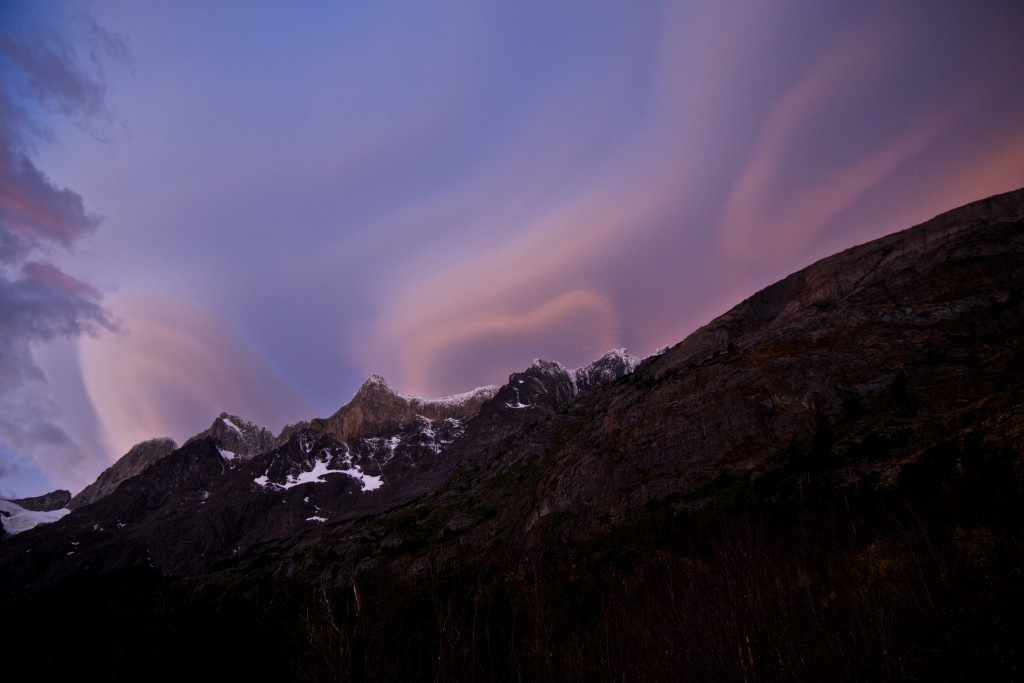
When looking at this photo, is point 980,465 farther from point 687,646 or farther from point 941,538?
point 687,646

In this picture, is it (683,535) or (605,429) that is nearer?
(683,535)

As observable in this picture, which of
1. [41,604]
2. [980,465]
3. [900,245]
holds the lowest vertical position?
[980,465]

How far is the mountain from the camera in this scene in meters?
9.80

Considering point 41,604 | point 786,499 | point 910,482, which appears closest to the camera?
point 41,604

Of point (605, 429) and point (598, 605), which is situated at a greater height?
point (605, 429)

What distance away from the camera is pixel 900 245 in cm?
6744

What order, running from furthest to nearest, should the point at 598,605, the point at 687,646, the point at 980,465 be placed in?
the point at 598,605 < the point at 980,465 < the point at 687,646

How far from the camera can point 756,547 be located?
17531 millimetres

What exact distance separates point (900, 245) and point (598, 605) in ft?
265

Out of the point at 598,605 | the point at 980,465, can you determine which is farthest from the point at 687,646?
the point at 980,465

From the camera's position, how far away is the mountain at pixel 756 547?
32.1ft

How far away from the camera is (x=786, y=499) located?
1182 inches

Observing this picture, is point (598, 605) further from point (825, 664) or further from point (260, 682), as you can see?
point (260, 682)

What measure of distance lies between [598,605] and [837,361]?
148 ft
